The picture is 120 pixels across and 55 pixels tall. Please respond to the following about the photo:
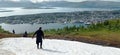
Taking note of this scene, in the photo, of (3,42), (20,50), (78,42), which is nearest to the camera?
(20,50)

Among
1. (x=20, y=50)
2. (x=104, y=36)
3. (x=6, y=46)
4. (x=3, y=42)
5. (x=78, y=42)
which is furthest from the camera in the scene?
(x=104, y=36)

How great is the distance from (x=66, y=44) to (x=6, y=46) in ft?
19.1

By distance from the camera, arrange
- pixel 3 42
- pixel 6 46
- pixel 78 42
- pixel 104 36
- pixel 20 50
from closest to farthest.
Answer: pixel 20 50 → pixel 6 46 → pixel 3 42 → pixel 78 42 → pixel 104 36

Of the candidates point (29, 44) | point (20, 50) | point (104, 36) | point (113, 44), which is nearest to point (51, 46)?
point (29, 44)

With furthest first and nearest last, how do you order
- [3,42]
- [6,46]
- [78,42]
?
1. [78,42]
2. [3,42]
3. [6,46]

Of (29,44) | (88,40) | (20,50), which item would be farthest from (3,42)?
(88,40)

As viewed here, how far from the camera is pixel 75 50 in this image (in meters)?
31.8

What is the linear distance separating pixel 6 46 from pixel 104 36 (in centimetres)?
1490

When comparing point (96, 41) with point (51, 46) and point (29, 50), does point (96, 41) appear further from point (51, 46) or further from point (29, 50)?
point (29, 50)

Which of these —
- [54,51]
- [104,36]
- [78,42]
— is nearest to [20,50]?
[54,51]

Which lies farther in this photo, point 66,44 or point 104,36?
point 104,36

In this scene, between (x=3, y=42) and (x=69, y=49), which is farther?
(x=3, y=42)

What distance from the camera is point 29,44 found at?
34750 mm

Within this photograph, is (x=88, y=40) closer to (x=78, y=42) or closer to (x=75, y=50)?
(x=78, y=42)
